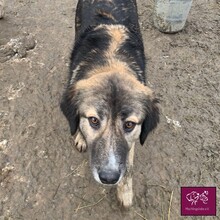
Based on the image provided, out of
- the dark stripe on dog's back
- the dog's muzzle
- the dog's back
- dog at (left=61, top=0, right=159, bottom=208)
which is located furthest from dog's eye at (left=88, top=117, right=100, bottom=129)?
the dog's back

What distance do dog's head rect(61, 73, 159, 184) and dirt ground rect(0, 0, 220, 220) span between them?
0.92 meters

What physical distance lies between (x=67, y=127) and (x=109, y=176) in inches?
66.9

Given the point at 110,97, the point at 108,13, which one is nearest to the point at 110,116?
the point at 110,97

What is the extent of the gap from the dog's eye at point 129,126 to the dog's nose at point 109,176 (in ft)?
1.40

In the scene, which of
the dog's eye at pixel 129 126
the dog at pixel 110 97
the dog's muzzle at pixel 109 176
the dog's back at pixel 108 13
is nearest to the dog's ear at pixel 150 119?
the dog at pixel 110 97

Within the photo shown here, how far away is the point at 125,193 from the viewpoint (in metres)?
3.56

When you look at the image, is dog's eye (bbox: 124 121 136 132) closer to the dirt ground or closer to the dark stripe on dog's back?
the dark stripe on dog's back

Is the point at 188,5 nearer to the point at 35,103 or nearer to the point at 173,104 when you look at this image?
the point at 173,104

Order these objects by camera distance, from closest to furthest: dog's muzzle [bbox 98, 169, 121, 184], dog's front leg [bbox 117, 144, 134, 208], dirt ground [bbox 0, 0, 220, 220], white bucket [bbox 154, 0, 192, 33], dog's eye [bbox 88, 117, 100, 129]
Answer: dog's muzzle [bbox 98, 169, 121, 184], dog's eye [bbox 88, 117, 100, 129], dog's front leg [bbox 117, 144, 134, 208], dirt ground [bbox 0, 0, 220, 220], white bucket [bbox 154, 0, 192, 33]

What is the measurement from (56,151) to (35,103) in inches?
36.3

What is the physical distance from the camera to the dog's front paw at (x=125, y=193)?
356cm

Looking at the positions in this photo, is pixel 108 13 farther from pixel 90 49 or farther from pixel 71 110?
pixel 71 110

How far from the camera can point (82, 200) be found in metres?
3.67

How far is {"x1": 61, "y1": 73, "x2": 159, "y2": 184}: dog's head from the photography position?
286 cm
